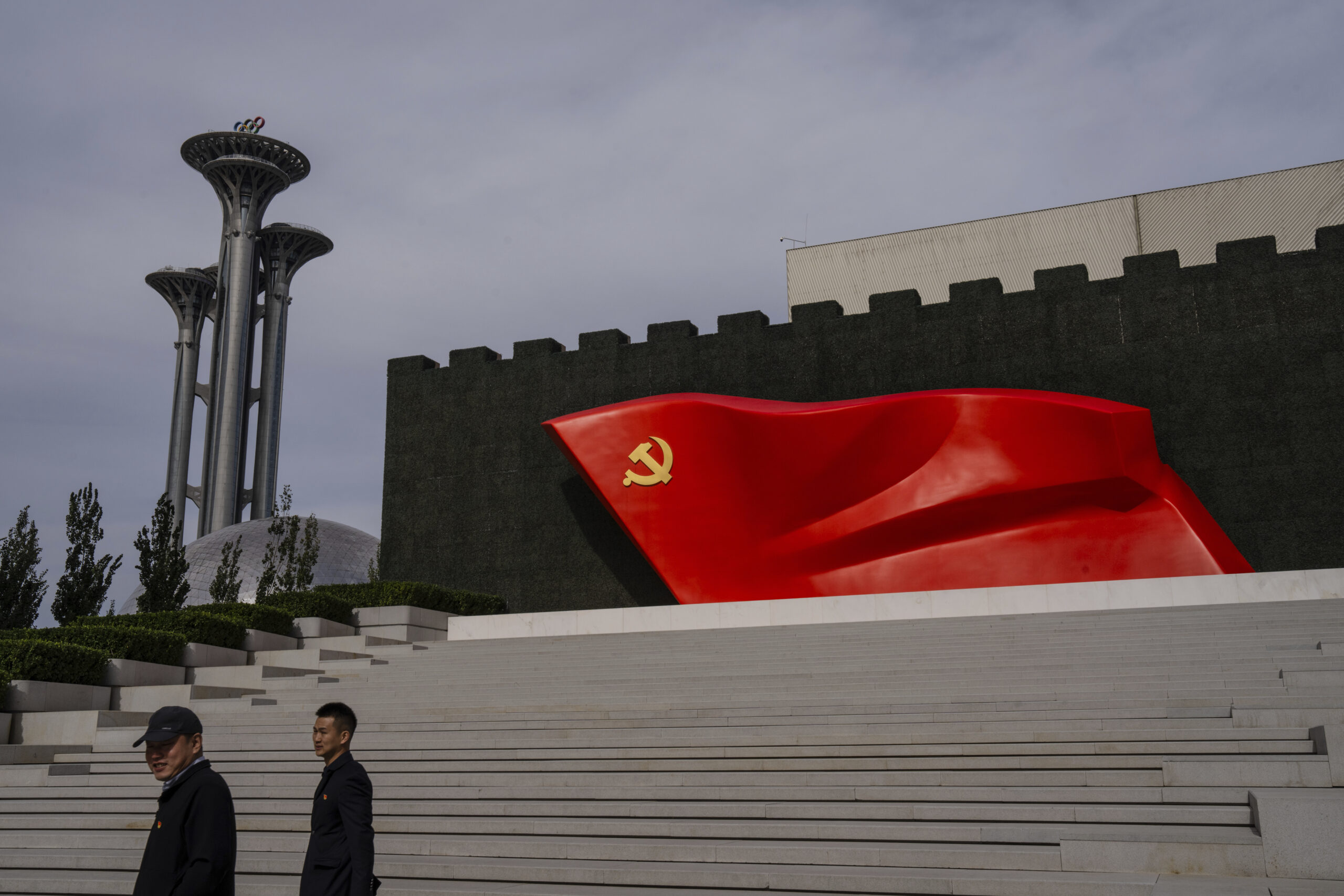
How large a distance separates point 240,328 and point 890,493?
36.3 meters

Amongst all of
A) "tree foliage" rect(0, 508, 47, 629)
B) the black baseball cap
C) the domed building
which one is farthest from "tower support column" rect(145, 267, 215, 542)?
the black baseball cap

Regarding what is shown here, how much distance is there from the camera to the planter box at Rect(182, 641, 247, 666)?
1257 cm

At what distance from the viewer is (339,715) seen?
381cm

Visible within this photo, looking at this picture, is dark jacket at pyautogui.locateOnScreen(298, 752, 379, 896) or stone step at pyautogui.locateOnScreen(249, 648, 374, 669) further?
stone step at pyautogui.locateOnScreen(249, 648, 374, 669)

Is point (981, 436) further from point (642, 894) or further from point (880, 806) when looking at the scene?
point (642, 894)

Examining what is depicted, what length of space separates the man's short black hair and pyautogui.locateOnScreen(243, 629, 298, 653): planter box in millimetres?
10611

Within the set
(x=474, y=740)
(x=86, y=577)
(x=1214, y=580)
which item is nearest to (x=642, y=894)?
(x=474, y=740)

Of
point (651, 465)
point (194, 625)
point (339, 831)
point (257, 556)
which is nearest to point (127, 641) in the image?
point (194, 625)

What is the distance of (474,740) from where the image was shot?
781 centimetres

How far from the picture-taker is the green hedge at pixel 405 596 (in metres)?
15.7

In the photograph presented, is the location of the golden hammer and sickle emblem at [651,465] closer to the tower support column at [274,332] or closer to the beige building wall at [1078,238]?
the beige building wall at [1078,238]

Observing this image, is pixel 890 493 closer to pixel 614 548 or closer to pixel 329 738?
pixel 614 548

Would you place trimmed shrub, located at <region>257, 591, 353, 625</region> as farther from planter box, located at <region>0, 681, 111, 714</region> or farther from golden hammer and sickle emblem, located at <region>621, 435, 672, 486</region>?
golden hammer and sickle emblem, located at <region>621, 435, 672, 486</region>

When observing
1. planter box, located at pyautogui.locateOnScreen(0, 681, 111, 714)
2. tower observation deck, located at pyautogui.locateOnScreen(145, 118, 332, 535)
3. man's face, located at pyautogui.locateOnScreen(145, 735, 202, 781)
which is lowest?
man's face, located at pyautogui.locateOnScreen(145, 735, 202, 781)
